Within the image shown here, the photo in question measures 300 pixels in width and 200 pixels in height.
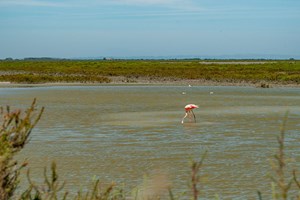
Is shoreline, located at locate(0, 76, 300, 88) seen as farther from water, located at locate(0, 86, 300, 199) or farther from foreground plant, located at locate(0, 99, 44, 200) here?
foreground plant, located at locate(0, 99, 44, 200)

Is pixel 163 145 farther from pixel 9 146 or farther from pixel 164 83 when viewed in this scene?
pixel 164 83

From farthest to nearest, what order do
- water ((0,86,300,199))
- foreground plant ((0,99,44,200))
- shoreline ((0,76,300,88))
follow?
1. shoreline ((0,76,300,88))
2. water ((0,86,300,199))
3. foreground plant ((0,99,44,200))

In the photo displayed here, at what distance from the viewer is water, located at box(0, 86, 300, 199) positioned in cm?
1011

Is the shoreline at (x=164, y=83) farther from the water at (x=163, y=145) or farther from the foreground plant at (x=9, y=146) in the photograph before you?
the foreground plant at (x=9, y=146)

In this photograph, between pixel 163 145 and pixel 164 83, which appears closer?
pixel 163 145

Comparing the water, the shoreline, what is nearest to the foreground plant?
the water

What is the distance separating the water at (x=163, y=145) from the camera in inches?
398

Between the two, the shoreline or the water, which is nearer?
the water

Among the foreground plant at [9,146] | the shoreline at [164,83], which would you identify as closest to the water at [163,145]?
the foreground plant at [9,146]

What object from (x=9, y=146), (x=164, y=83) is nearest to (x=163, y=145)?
(x=9, y=146)

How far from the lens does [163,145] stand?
13672 mm

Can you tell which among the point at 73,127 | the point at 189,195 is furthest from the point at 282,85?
the point at 189,195

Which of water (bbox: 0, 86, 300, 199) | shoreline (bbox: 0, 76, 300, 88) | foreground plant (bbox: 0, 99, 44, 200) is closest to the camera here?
foreground plant (bbox: 0, 99, 44, 200)

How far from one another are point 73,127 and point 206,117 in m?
4.73
